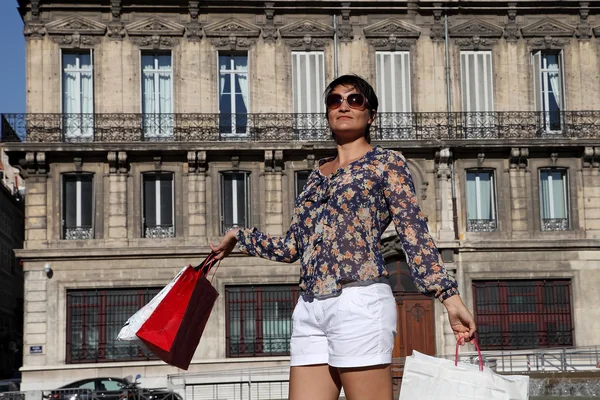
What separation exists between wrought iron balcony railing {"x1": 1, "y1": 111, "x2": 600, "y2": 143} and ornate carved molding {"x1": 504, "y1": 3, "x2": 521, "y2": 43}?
2474 millimetres

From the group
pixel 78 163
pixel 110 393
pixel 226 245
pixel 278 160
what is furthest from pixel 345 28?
pixel 226 245

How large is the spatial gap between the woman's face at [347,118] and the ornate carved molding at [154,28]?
28088mm

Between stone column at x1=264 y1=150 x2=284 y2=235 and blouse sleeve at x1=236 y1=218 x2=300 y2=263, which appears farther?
stone column at x1=264 y1=150 x2=284 y2=235

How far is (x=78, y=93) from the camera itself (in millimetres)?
32625

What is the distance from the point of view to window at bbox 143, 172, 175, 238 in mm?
32344

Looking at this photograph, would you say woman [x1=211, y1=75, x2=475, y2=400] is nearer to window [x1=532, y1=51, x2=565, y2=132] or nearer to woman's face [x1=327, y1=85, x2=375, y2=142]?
woman's face [x1=327, y1=85, x2=375, y2=142]

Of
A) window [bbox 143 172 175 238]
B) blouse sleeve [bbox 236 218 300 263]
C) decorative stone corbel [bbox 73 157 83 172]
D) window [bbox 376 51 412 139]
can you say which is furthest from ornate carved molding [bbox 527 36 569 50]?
blouse sleeve [bbox 236 218 300 263]

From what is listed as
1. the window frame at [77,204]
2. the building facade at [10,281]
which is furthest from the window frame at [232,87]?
the building facade at [10,281]

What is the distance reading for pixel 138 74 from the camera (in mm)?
32625

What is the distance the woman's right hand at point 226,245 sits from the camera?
19.3ft

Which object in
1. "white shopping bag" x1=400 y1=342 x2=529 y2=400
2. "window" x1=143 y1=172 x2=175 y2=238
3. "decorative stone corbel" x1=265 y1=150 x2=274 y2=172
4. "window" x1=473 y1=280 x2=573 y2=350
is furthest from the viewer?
"window" x1=473 y1=280 x2=573 y2=350

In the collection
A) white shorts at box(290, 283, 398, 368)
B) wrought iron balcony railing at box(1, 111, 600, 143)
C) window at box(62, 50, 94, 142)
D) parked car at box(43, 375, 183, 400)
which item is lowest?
parked car at box(43, 375, 183, 400)

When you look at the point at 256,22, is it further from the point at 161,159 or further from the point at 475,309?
the point at 475,309

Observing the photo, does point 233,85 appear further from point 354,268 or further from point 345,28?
point 354,268
